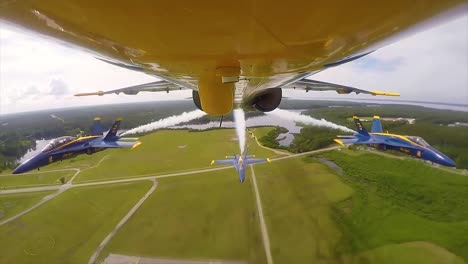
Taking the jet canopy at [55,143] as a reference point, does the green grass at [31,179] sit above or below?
below

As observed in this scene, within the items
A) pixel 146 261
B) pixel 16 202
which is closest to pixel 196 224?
pixel 146 261

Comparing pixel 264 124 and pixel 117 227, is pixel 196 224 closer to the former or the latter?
pixel 117 227

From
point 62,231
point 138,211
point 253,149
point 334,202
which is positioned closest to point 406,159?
point 334,202

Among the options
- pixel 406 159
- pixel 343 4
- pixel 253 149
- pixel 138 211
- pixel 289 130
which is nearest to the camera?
pixel 343 4

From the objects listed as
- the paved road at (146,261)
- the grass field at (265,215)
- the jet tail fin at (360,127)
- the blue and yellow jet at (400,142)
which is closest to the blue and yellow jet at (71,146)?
the grass field at (265,215)

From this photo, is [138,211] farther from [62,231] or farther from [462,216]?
[462,216]

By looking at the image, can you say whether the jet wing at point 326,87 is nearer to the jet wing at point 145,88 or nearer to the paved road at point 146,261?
the jet wing at point 145,88
